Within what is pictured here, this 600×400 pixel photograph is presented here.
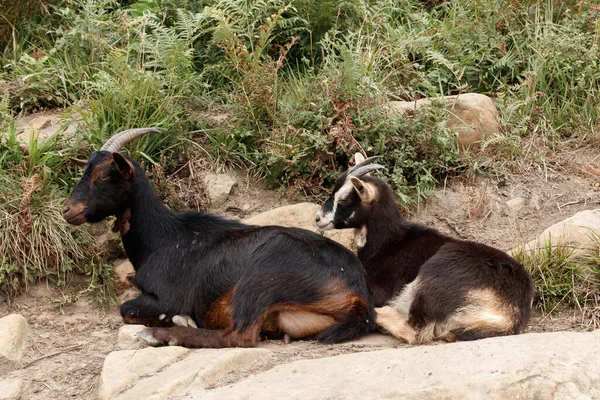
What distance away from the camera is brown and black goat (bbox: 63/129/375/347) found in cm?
617

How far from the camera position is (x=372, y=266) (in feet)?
23.9

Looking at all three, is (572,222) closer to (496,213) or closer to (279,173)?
(496,213)

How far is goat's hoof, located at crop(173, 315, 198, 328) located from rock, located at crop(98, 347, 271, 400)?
58 centimetres

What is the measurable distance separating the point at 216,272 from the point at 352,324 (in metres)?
1.08

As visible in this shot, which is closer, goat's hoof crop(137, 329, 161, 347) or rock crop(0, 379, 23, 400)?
rock crop(0, 379, 23, 400)

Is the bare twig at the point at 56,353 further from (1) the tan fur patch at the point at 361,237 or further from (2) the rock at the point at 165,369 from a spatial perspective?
(1) the tan fur patch at the point at 361,237

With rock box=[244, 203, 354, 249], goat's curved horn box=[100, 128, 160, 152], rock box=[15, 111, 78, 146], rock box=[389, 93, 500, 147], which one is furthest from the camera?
rock box=[389, 93, 500, 147]

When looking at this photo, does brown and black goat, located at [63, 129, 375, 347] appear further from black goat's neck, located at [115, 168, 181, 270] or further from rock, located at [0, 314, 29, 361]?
rock, located at [0, 314, 29, 361]

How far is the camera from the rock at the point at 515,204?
8562 millimetres

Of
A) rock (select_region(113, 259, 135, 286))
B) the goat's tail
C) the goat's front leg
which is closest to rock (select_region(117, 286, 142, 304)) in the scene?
rock (select_region(113, 259, 135, 286))

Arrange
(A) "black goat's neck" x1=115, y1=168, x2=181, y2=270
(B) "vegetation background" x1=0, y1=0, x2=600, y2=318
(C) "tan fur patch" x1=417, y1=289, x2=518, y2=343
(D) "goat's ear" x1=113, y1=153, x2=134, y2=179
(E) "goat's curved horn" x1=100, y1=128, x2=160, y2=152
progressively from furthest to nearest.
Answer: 1. (B) "vegetation background" x1=0, y1=0, x2=600, y2=318
2. (E) "goat's curved horn" x1=100, y1=128, x2=160, y2=152
3. (A) "black goat's neck" x1=115, y1=168, x2=181, y2=270
4. (D) "goat's ear" x1=113, y1=153, x2=134, y2=179
5. (C) "tan fur patch" x1=417, y1=289, x2=518, y2=343

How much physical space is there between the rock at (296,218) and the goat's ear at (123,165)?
145 cm

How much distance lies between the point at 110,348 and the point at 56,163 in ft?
8.20

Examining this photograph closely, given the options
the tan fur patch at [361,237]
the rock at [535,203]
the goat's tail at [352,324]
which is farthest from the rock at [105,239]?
the rock at [535,203]
